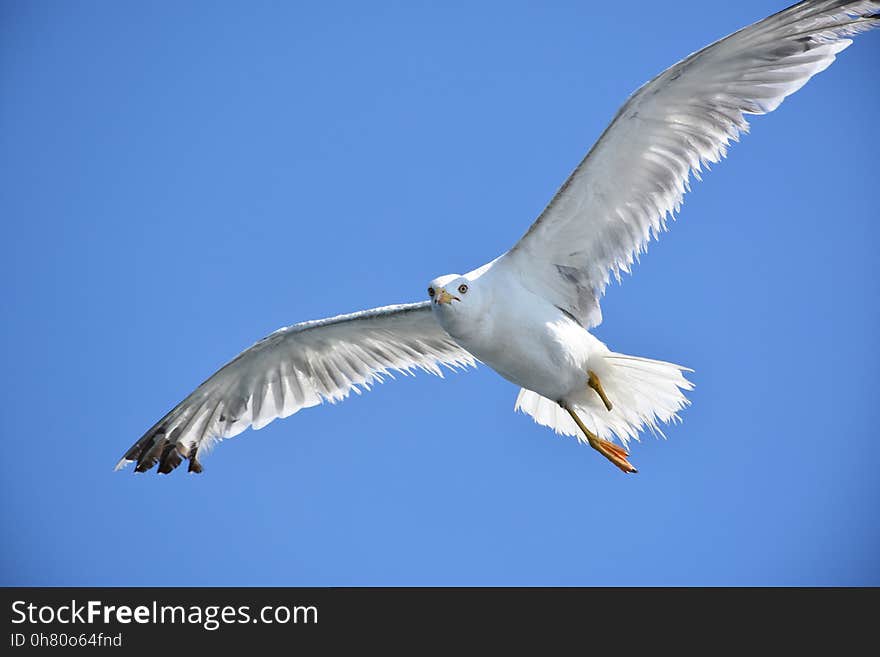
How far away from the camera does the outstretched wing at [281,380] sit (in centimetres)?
1058

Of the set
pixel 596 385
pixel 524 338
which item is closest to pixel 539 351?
pixel 524 338

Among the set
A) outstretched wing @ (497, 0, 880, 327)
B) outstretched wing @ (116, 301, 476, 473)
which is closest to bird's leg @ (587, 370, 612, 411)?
outstretched wing @ (497, 0, 880, 327)

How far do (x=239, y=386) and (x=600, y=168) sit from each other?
3.75 m

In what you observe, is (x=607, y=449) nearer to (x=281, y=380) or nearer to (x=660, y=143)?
(x=660, y=143)

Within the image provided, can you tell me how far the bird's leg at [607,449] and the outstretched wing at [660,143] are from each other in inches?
29.5

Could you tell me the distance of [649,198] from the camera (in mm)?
9211

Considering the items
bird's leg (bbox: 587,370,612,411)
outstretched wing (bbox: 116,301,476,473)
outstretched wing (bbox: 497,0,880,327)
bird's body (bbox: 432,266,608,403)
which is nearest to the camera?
outstretched wing (bbox: 497,0,880,327)

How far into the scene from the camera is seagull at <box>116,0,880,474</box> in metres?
8.65

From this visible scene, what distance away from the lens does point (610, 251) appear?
9375 millimetres

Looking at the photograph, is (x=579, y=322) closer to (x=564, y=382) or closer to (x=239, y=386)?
(x=564, y=382)

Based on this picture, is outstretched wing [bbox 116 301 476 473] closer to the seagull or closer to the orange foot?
the seagull

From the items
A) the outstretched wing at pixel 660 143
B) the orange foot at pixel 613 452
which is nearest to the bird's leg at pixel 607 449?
the orange foot at pixel 613 452

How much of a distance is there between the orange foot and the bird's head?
4.71 feet
